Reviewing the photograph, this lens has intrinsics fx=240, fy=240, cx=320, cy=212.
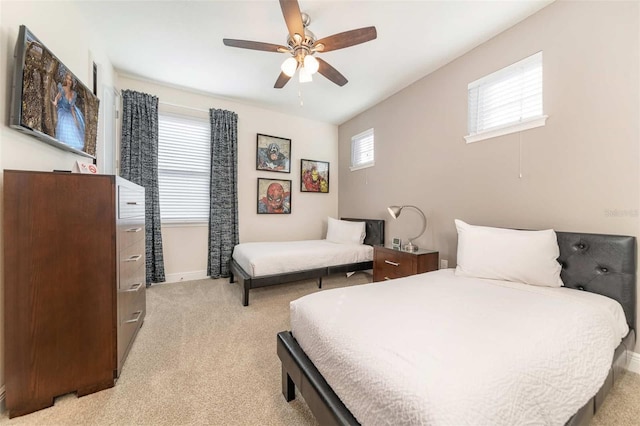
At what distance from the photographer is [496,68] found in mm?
2314

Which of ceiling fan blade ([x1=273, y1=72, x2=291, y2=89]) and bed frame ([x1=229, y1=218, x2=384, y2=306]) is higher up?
ceiling fan blade ([x1=273, y1=72, x2=291, y2=89])

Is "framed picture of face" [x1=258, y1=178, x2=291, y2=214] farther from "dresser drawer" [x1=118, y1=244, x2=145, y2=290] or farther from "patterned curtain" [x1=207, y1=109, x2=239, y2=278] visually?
"dresser drawer" [x1=118, y1=244, x2=145, y2=290]

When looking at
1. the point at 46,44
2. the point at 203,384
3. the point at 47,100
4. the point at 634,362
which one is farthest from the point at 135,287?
the point at 634,362

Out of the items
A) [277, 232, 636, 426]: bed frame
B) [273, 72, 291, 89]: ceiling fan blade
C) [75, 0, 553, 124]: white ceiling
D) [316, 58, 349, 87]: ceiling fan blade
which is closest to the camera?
[277, 232, 636, 426]: bed frame

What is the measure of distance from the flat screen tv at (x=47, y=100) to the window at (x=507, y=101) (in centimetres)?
343

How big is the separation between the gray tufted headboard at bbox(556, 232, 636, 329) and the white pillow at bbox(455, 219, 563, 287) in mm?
96

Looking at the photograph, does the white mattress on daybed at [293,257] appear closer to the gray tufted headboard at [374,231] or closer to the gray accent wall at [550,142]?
the gray tufted headboard at [374,231]

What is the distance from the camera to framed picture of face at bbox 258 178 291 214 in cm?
413

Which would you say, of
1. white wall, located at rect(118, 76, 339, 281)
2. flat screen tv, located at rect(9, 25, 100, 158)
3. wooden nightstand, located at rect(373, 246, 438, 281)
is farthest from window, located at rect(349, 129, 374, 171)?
flat screen tv, located at rect(9, 25, 100, 158)

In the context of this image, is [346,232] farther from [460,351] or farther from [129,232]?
[460,351]

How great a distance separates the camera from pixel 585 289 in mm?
1695

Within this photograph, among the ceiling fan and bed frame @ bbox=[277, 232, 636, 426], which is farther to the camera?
the ceiling fan

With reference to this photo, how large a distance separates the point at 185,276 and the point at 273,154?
2.40 meters

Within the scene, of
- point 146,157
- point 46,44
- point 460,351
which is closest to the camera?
point 460,351
